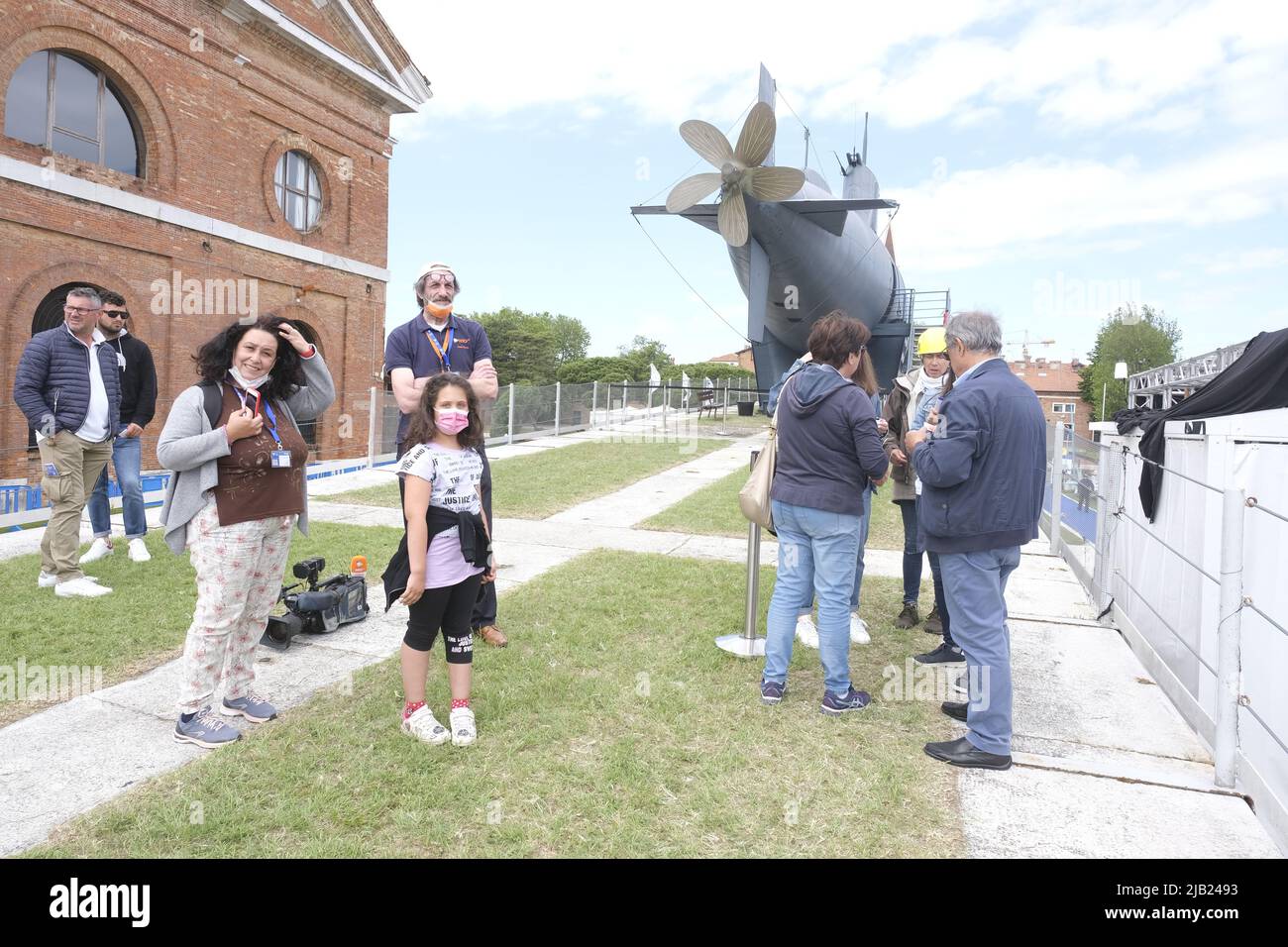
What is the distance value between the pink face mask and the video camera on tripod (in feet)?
6.24

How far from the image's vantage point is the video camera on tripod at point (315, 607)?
14.8 ft

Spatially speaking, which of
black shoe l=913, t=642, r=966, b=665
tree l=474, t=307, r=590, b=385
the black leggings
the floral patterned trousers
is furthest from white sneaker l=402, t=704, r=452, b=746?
tree l=474, t=307, r=590, b=385

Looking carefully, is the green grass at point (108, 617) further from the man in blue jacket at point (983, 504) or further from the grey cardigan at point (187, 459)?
the man in blue jacket at point (983, 504)

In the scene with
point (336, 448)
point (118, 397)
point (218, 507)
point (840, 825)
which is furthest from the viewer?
point (336, 448)

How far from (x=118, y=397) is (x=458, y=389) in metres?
4.41

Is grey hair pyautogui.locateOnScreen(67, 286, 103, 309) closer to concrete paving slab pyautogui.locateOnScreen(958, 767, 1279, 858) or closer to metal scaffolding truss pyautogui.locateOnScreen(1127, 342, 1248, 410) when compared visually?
concrete paving slab pyautogui.locateOnScreen(958, 767, 1279, 858)

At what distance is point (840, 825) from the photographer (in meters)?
2.72

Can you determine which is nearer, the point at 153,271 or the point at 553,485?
the point at 553,485

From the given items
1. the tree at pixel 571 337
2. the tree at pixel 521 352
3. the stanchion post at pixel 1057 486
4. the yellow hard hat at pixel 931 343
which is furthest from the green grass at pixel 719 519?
the tree at pixel 571 337

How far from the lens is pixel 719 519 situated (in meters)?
9.62

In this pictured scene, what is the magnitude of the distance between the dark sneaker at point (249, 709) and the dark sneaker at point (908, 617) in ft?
13.4

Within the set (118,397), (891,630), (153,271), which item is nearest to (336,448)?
(153,271)
